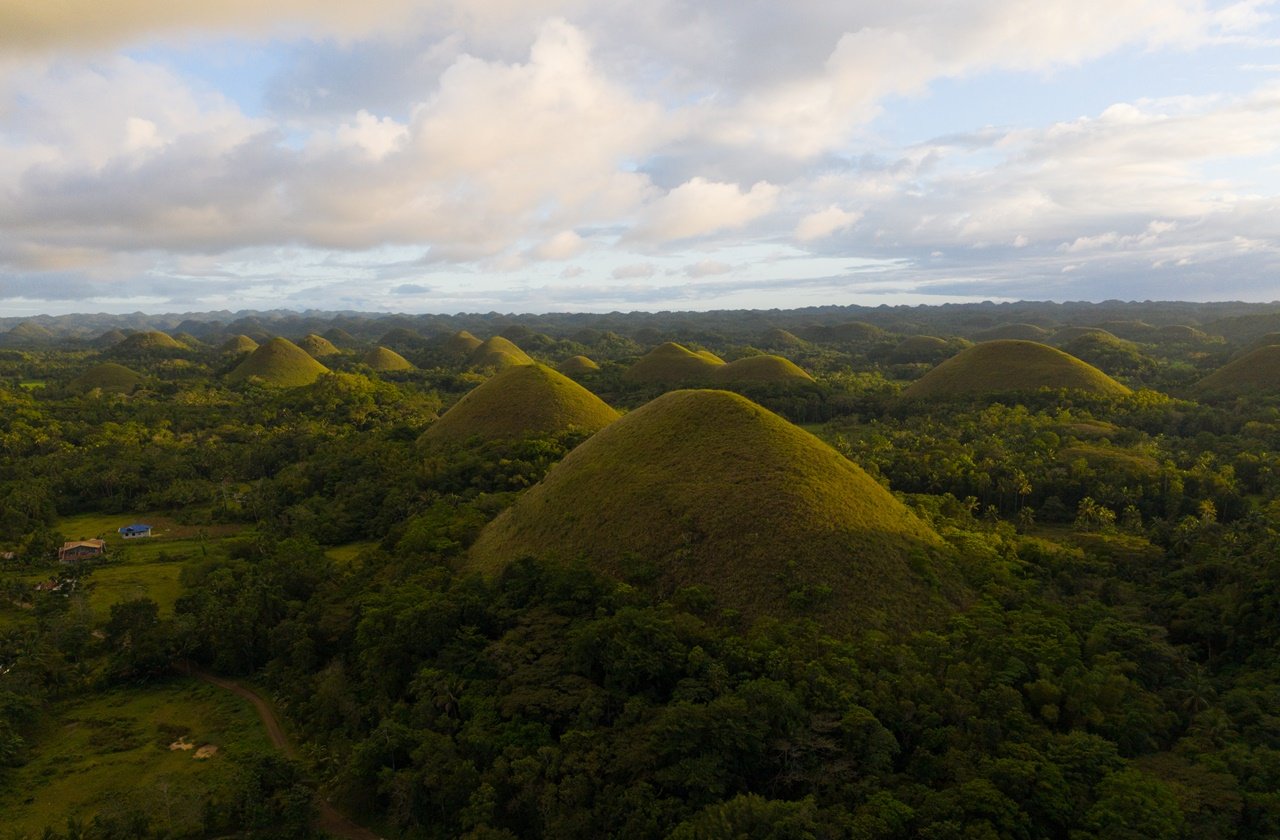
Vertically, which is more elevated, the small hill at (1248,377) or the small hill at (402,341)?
the small hill at (402,341)

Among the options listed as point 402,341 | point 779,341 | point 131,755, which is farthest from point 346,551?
point 402,341

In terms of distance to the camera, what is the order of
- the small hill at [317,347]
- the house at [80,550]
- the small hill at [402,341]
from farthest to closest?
the small hill at [402,341] < the small hill at [317,347] < the house at [80,550]

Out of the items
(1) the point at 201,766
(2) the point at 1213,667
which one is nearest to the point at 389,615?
(1) the point at 201,766

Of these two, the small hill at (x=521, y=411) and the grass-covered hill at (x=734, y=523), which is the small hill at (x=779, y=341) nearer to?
the small hill at (x=521, y=411)

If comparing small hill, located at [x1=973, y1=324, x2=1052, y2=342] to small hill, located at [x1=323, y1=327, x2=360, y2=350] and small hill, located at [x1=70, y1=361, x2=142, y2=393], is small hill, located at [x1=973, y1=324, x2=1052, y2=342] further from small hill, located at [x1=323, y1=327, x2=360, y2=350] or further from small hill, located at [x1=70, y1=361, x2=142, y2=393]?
small hill, located at [x1=323, y1=327, x2=360, y2=350]

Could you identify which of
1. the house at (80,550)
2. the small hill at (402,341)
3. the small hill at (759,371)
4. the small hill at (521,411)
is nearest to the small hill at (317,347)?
the small hill at (402,341)

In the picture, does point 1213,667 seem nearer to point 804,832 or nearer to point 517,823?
point 804,832

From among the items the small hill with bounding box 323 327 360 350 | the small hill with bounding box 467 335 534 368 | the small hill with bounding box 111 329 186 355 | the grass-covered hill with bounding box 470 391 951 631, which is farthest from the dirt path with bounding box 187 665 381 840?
the small hill with bounding box 323 327 360 350
